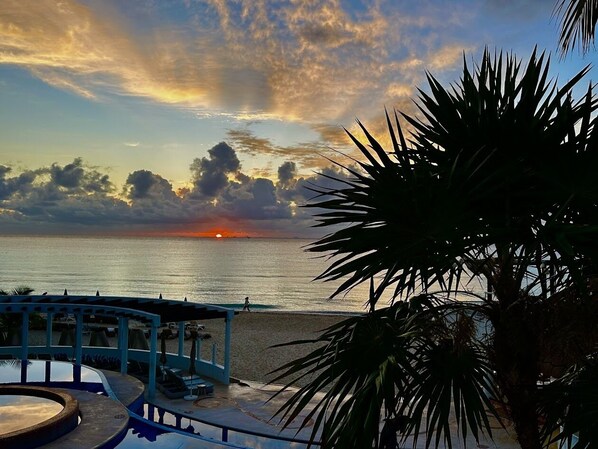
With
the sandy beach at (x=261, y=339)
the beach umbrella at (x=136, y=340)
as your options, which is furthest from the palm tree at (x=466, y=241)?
the beach umbrella at (x=136, y=340)

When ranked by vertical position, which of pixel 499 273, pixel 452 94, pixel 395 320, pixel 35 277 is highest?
pixel 452 94

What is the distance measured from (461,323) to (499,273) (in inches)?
24.0

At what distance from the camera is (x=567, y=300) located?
4.55m

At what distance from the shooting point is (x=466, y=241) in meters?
4.05

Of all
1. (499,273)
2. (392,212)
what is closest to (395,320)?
(499,273)

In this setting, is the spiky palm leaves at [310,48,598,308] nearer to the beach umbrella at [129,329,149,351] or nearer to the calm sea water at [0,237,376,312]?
the beach umbrella at [129,329,149,351]

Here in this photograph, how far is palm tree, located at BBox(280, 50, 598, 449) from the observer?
155 inches

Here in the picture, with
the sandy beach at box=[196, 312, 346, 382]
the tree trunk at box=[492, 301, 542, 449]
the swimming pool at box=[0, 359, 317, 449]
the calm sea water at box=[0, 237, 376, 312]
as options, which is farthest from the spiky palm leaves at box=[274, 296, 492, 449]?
the calm sea water at box=[0, 237, 376, 312]

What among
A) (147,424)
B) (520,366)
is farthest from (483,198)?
(147,424)

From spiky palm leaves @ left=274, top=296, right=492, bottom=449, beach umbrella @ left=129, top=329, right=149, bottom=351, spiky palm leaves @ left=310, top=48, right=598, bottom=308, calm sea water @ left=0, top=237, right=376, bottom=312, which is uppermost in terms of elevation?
spiky palm leaves @ left=310, top=48, right=598, bottom=308

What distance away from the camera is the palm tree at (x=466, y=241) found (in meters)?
3.93

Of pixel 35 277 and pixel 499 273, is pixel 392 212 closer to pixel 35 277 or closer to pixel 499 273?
pixel 499 273

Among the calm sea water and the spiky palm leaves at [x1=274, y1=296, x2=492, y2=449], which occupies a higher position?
the spiky palm leaves at [x1=274, y1=296, x2=492, y2=449]

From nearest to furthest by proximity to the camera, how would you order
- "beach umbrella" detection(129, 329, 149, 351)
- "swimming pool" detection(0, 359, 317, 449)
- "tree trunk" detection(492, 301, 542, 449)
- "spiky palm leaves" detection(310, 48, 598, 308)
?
"spiky palm leaves" detection(310, 48, 598, 308), "tree trunk" detection(492, 301, 542, 449), "swimming pool" detection(0, 359, 317, 449), "beach umbrella" detection(129, 329, 149, 351)
